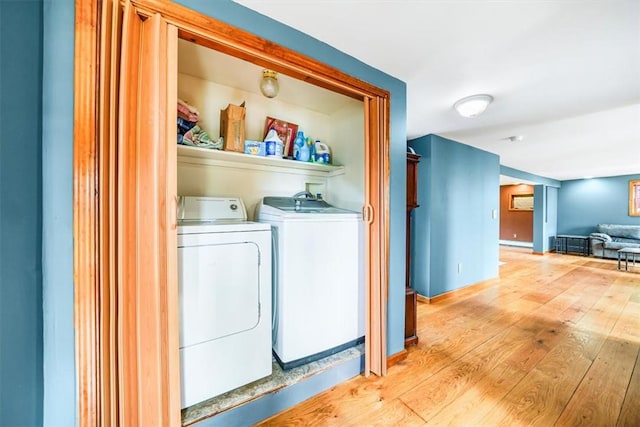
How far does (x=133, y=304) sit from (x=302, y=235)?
87 cm

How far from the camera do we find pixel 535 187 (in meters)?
6.66

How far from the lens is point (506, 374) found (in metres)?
1.69

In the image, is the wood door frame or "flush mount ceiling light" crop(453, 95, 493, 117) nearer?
the wood door frame

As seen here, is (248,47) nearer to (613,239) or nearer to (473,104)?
(473,104)

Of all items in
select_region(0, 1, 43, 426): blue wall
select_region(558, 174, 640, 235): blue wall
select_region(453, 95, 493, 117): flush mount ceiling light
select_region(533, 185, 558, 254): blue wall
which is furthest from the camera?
select_region(533, 185, 558, 254): blue wall

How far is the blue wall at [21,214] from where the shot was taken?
723 mm

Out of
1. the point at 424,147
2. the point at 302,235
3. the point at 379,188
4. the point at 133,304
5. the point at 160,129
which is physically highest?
the point at 424,147

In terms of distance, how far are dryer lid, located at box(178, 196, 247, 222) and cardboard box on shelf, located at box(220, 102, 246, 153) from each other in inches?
14.3

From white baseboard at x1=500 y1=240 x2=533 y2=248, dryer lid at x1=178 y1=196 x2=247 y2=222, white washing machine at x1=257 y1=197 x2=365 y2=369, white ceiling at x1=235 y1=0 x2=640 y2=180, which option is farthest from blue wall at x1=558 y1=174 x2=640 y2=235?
dryer lid at x1=178 y1=196 x2=247 y2=222

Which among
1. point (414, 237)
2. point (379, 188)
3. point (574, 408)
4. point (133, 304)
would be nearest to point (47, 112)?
point (133, 304)

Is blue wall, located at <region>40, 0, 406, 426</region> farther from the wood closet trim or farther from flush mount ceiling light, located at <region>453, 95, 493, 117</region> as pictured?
flush mount ceiling light, located at <region>453, 95, 493, 117</region>

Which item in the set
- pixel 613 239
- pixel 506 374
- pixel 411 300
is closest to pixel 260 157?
pixel 411 300

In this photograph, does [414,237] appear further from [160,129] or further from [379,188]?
[160,129]

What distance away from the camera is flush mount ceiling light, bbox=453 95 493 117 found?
2010 millimetres
